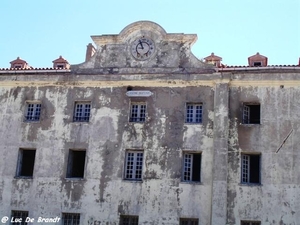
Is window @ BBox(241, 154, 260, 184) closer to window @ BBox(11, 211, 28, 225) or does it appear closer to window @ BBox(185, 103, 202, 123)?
window @ BBox(185, 103, 202, 123)

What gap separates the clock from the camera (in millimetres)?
26703

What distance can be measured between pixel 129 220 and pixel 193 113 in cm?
662

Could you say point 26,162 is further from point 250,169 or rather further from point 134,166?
point 250,169

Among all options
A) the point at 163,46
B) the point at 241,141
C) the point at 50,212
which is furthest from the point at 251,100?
the point at 50,212

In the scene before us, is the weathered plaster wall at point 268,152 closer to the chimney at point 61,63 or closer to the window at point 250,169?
the window at point 250,169

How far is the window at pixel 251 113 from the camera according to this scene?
24922 millimetres

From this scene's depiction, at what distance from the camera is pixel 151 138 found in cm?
2519

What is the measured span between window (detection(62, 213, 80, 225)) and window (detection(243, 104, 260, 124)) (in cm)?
1030

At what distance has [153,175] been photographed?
2464cm

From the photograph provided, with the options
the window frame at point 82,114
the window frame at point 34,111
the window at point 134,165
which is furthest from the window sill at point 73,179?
the window frame at point 34,111

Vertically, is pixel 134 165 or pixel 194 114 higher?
pixel 194 114

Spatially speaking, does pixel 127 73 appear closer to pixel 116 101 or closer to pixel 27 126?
pixel 116 101

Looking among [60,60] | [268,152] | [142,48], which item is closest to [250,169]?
[268,152]

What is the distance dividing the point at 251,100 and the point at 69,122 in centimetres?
1009
